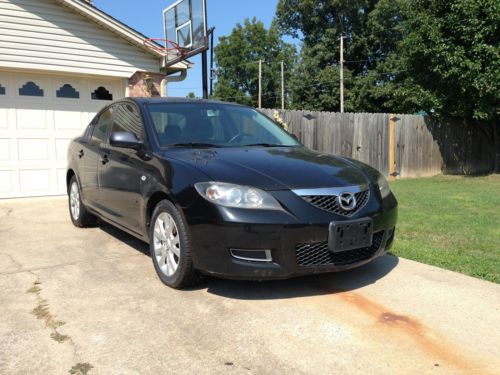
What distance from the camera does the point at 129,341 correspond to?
3057 millimetres

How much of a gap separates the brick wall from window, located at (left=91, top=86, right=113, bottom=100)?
45 cm

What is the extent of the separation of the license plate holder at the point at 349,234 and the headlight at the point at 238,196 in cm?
44

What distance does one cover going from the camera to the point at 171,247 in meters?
3.91

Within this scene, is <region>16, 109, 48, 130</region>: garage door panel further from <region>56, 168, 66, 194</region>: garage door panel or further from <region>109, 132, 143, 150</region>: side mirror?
<region>109, 132, 143, 150</region>: side mirror

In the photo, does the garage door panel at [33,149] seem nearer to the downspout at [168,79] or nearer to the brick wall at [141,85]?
the brick wall at [141,85]

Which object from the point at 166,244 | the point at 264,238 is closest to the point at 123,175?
the point at 166,244

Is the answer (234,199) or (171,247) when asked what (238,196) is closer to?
(234,199)

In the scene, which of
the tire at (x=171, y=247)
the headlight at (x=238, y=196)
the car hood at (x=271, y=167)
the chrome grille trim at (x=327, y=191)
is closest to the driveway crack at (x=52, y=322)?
the tire at (x=171, y=247)

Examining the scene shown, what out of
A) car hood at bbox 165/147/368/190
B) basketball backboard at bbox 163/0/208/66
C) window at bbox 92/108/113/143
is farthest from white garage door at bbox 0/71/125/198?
car hood at bbox 165/147/368/190

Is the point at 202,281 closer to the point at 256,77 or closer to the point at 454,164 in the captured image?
the point at 454,164

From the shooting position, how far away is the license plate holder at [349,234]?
3.51m

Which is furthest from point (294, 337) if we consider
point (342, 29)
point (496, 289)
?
point (342, 29)

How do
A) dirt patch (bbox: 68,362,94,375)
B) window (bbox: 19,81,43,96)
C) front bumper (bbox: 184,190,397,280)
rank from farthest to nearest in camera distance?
window (bbox: 19,81,43,96) → front bumper (bbox: 184,190,397,280) → dirt patch (bbox: 68,362,94,375)

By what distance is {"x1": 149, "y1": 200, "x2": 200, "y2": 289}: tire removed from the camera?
3.69m
